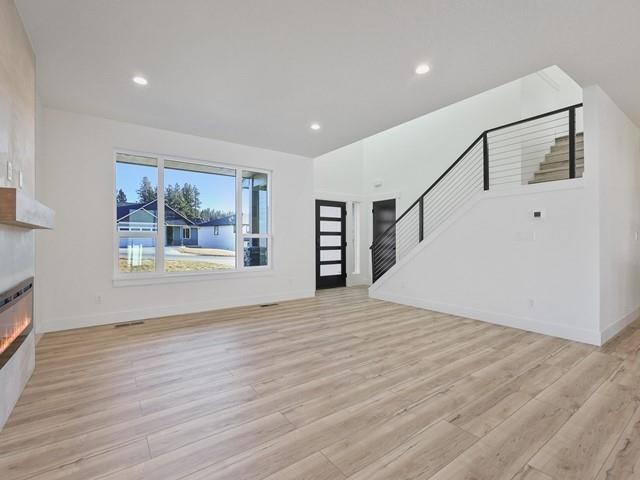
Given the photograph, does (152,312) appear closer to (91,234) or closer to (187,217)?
(91,234)

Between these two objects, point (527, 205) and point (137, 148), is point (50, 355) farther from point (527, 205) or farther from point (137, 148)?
point (527, 205)

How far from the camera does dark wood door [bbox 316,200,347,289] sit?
7664 mm

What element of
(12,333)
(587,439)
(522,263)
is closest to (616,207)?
(522,263)

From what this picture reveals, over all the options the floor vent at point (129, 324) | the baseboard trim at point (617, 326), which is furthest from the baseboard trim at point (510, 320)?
the floor vent at point (129, 324)

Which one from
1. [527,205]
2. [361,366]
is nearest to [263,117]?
[361,366]

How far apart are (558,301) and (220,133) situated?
5.37 metres

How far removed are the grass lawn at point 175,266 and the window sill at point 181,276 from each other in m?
0.10

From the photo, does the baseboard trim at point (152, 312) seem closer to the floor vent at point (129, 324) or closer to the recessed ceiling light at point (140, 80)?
the floor vent at point (129, 324)

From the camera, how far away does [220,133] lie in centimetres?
507

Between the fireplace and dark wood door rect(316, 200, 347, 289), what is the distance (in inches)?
217

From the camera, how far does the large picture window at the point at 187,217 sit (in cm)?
473

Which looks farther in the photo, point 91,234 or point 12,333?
point 91,234

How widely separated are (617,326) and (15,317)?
6.22 meters

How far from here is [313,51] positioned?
285cm
